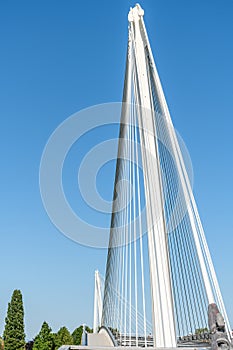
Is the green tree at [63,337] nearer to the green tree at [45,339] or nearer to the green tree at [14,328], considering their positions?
the green tree at [45,339]

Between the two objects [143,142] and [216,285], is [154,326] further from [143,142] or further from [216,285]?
[143,142]

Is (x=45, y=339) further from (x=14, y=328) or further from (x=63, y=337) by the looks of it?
(x=14, y=328)

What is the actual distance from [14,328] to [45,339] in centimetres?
388

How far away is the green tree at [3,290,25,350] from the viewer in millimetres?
32219

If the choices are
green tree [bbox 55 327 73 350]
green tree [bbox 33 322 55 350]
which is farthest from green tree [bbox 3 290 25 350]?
green tree [bbox 55 327 73 350]

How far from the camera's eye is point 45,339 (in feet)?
115

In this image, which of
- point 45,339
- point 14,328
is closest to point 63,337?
point 45,339

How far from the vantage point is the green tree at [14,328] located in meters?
32.2

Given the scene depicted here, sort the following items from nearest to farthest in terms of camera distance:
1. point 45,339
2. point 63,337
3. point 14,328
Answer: point 14,328
point 45,339
point 63,337

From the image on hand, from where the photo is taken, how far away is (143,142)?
7605 mm

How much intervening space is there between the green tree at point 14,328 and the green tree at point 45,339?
246 centimetres

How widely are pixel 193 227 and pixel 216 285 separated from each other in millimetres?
1011

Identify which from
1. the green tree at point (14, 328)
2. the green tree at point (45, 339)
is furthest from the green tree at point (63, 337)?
the green tree at point (14, 328)

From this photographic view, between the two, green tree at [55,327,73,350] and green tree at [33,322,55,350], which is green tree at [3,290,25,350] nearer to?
green tree at [33,322,55,350]
